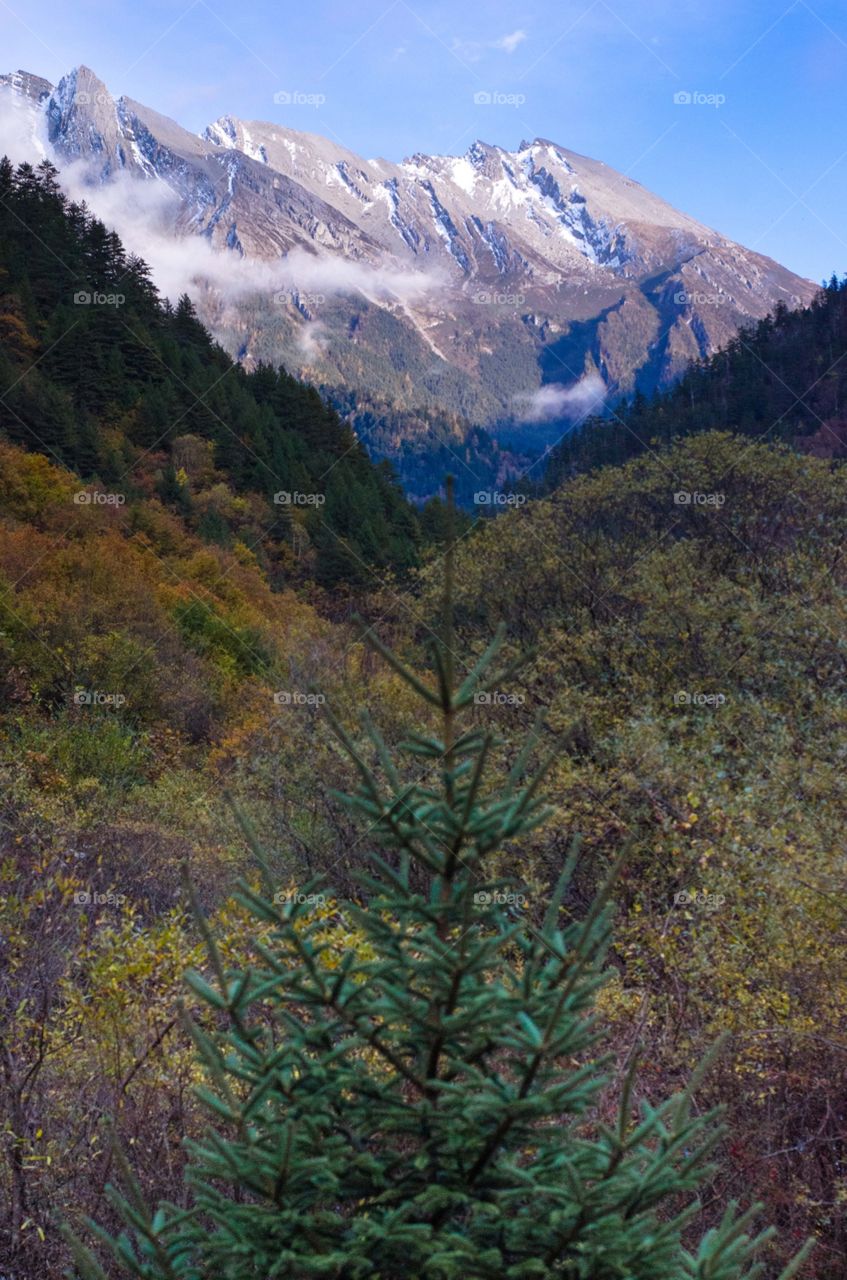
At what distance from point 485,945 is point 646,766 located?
10017mm

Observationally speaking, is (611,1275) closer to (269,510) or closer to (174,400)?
(269,510)
